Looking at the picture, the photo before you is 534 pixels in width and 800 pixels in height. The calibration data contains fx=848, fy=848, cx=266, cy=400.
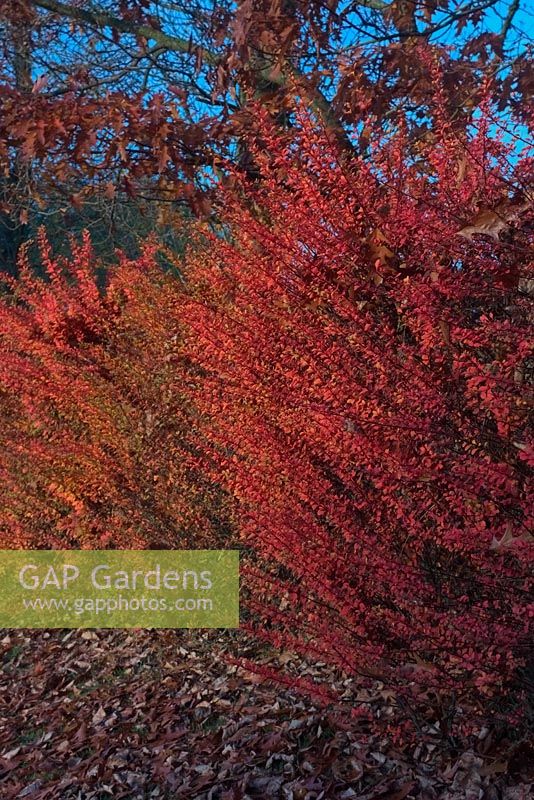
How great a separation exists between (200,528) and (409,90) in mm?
2668

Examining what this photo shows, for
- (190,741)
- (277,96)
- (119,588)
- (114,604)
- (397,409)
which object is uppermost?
(277,96)

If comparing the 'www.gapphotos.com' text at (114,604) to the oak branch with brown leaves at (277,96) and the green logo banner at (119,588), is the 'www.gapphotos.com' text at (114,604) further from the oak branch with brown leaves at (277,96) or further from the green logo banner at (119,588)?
the oak branch with brown leaves at (277,96)

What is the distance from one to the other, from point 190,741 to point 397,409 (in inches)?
68.8

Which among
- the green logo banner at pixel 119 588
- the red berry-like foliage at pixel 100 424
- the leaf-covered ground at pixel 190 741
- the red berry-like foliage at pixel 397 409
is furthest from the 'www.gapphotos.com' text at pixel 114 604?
the red berry-like foliage at pixel 397 409

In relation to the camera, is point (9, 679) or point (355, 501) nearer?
point (355, 501)

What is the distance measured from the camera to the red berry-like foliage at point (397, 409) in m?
2.75

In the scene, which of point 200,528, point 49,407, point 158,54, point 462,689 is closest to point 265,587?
point 200,528

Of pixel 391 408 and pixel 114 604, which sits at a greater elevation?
pixel 391 408

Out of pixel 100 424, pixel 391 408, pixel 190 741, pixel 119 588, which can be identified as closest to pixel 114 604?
pixel 119 588

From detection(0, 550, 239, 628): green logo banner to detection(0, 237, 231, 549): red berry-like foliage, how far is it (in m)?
0.10

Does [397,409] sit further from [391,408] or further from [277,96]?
[277,96]

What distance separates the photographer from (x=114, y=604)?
500 cm

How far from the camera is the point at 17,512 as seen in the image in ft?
18.9

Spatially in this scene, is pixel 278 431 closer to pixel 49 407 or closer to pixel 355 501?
pixel 355 501
